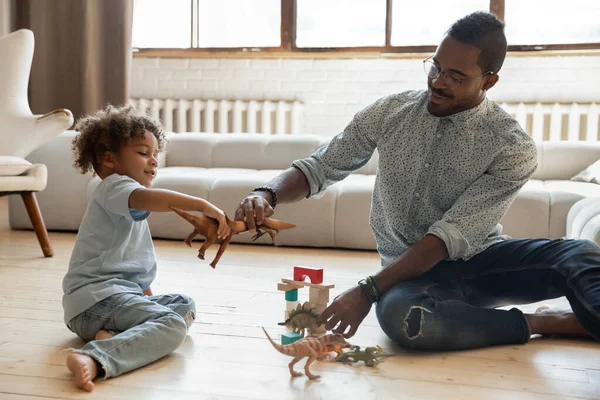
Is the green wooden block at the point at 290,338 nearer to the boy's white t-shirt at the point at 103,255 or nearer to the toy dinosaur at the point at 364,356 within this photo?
the toy dinosaur at the point at 364,356

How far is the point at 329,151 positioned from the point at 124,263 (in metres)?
0.60

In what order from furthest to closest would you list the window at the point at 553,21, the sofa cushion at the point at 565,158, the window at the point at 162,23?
the window at the point at 162,23 → the window at the point at 553,21 → the sofa cushion at the point at 565,158

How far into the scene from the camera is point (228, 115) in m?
5.36

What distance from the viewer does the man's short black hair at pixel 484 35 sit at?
1697 millimetres

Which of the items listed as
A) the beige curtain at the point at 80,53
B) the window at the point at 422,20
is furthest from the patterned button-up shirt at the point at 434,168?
the window at the point at 422,20

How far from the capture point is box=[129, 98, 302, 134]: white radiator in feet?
17.2

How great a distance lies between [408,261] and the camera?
65.9 inches

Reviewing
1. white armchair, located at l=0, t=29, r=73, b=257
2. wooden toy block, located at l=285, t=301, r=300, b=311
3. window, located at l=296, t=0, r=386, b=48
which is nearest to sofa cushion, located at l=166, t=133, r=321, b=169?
white armchair, located at l=0, t=29, r=73, b=257

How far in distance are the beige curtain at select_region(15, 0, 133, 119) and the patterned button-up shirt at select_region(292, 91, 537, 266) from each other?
125 inches

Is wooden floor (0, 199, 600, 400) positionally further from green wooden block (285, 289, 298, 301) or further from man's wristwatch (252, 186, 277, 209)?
man's wristwatch (252, 186, 277, 209)

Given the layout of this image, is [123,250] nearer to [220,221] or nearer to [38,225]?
[220,221]

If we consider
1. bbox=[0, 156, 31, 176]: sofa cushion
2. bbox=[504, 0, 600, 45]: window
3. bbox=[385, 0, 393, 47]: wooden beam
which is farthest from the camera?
bbox=[385, 0, 393, 47]: wooden beam

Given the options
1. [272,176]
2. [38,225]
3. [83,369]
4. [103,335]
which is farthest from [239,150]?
[83,369]

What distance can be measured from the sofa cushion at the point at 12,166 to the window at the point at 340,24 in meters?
2.64
